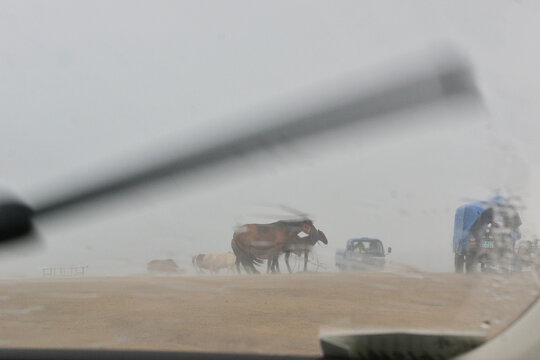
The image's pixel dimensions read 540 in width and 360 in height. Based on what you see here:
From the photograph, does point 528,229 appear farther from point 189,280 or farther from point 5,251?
point 189,280

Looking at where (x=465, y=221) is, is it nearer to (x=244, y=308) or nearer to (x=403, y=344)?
(x=403, y=344)

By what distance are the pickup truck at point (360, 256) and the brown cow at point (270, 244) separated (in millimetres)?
1042

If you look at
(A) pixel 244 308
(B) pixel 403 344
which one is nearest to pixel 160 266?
(A) pixel 244 308

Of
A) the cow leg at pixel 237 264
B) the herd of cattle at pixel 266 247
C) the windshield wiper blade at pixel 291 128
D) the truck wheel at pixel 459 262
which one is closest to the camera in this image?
the windshield wiper blade at pixel 291 128

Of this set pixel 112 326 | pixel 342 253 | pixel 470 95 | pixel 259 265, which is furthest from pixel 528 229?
pixel 259 265

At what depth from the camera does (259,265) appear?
1316cm

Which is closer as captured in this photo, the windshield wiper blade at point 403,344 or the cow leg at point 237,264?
the windshield wiper blade at point 403,344

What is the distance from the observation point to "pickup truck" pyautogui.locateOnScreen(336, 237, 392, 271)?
812 cm

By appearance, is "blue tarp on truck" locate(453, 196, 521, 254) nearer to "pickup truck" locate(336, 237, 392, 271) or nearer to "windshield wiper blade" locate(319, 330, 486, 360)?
"windshield wiper blade" locate(319, 330, 486, 360)

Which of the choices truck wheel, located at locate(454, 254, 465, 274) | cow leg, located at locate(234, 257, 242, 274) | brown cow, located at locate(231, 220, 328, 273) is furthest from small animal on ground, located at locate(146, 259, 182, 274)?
truck wheel, located at locate(454, 254, 465, 274)

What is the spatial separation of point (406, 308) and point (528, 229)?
512cm

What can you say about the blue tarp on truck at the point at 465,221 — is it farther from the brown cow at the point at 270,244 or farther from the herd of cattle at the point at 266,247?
the brown cow at the point at 270,244

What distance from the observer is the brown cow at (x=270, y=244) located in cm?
1061

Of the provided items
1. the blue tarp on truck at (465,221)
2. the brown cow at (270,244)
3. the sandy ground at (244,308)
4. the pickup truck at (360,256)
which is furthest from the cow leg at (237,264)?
the blue tarp on truck at (465,221)
